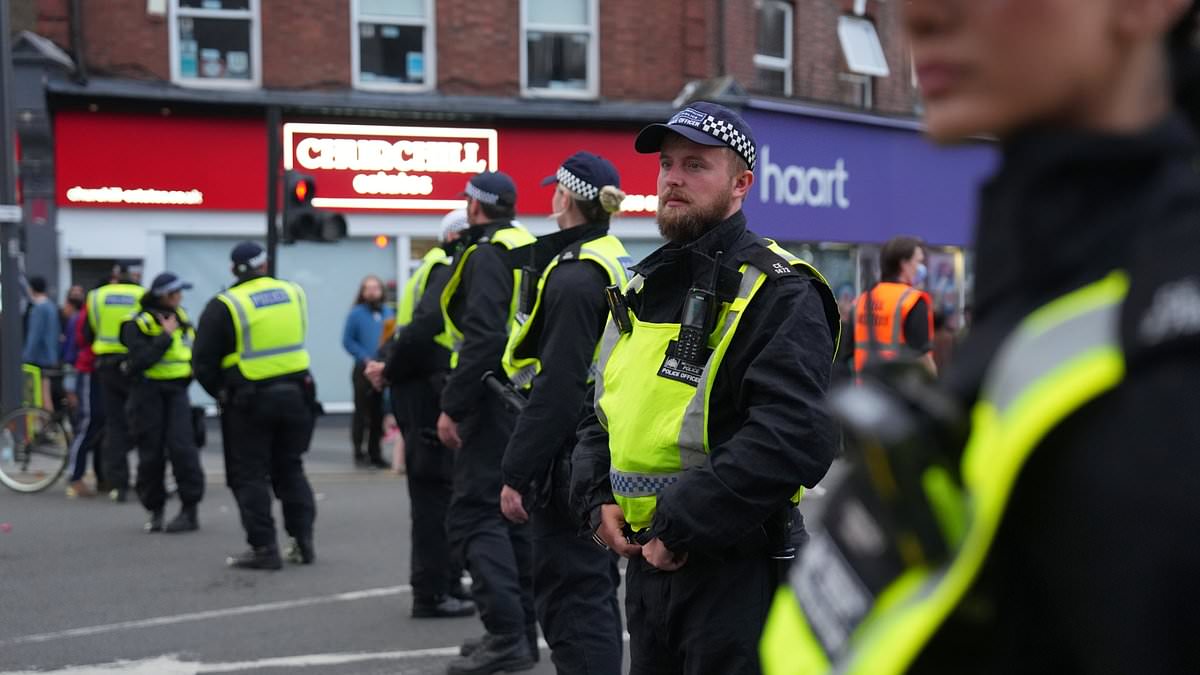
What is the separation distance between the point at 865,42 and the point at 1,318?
548 inches

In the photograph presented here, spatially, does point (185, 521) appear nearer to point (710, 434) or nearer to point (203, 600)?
point (203, 600)

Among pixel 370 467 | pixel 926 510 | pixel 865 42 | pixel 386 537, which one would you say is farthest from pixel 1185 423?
pixel 865 42

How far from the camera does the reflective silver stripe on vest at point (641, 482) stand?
11.5 feet

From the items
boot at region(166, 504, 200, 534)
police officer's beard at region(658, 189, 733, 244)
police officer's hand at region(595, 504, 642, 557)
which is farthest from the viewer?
boot at region(166, 504, 200, 534)

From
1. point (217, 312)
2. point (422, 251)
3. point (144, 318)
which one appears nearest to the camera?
point (217, 312)

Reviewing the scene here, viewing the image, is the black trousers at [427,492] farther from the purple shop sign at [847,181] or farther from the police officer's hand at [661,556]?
the purple shop sign at [847,181]

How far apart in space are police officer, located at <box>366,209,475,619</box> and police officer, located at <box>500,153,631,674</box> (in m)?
2.51

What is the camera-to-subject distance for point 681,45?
20.9 metres

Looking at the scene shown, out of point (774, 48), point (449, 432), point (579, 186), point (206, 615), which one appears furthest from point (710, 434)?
point (774, 48)

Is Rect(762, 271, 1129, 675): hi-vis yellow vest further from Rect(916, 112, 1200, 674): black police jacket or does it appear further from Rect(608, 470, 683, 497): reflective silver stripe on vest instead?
Rect(608, 470, 683, 497): reflective silver stripe on vest

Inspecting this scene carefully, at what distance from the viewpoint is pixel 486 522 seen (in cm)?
662

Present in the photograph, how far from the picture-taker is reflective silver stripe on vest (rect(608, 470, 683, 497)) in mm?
3520

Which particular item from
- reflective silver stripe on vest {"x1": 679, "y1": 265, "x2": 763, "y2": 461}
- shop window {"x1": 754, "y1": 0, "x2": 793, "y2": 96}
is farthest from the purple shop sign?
reflective silver stripe on vest {"x1": 679, "y1": 265, "x2": 763, "y2": 461}

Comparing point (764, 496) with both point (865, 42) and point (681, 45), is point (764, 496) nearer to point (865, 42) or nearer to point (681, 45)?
point (681, 45)
